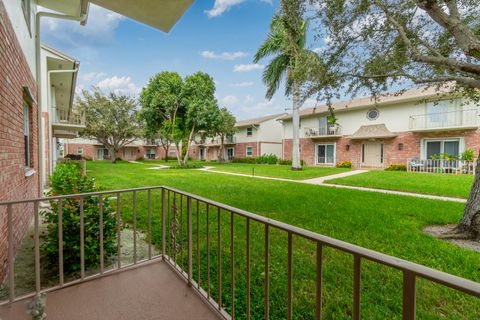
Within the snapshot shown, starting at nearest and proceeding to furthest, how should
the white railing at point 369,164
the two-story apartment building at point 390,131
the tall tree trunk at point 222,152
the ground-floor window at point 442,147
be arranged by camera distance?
the two-story apartment building at point 390,131
the ground-floor window at point 442,147
the white railing at point 369,164
the tall tree trunk at point 222,152

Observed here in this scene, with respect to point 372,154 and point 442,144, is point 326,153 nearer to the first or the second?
point 372,154

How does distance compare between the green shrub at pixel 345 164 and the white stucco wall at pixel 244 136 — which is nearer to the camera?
the green shrub at pixel 345 164

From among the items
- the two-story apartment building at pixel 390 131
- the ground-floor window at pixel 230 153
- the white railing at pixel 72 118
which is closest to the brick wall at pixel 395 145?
the two-story apartment building at pixel 390 131

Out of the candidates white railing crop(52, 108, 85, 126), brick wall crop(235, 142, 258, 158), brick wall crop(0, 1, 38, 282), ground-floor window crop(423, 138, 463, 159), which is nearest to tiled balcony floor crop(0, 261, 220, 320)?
brick wall crop(0, 1, 38, 282)

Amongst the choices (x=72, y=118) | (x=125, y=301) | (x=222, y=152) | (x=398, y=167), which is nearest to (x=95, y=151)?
(x=222, y=152)

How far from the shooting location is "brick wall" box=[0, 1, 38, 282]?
2746mm

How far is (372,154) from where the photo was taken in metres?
18.1

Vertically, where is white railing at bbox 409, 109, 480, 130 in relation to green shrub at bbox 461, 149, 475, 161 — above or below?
above

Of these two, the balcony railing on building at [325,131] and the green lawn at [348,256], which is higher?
the balcony railing on building at [325,131]

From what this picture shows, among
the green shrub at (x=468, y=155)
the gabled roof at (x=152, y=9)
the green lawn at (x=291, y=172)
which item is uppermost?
the gabled roof at (x=152, y=9)

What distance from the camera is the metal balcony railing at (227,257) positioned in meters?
0.90

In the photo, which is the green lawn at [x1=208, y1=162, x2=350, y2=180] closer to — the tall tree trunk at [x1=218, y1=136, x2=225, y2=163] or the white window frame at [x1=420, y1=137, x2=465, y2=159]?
the white window frame at [x1=420, y1=137, x2=465, y2=159]

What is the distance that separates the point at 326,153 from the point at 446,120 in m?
8.05

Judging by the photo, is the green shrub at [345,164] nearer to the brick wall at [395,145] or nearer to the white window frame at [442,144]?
the brick wall at [395,145]
